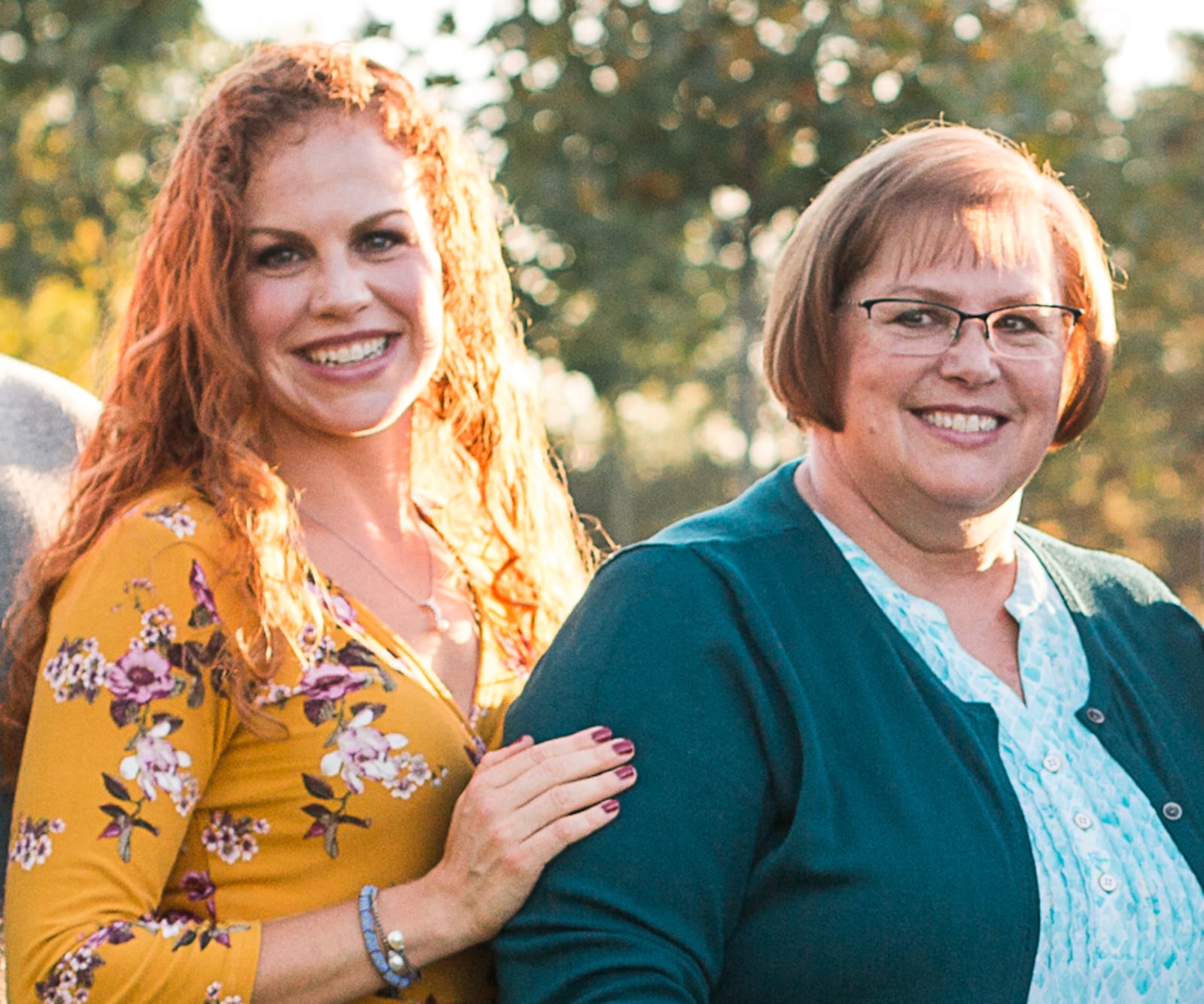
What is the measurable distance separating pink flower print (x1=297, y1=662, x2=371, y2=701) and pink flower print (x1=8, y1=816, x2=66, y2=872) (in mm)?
374

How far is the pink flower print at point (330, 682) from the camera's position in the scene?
6.91 ft

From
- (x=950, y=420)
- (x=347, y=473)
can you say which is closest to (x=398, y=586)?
(x=347, y=473)

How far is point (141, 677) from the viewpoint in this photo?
6.45 feet

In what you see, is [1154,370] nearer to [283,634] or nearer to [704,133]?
[704,133]

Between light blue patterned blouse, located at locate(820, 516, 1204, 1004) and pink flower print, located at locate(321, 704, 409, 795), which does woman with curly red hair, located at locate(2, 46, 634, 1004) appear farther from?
light blue patterned blouse, located at locate(820, 516, 1204, 1004)

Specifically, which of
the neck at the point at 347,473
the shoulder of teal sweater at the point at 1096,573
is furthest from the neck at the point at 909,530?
the neck at the point at 347,473

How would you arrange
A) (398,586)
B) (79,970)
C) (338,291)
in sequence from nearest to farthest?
(79,970) < (338,291) < (398,586)

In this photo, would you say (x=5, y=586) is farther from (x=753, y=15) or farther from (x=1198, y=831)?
(x=753, y=15)

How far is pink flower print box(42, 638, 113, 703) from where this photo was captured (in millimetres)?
1947

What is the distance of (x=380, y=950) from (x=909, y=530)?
3.21 feet

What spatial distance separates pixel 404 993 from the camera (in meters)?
2.08

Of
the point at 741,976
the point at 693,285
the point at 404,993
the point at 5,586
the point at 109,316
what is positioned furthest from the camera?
the point at 693,285

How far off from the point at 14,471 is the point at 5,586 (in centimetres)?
19

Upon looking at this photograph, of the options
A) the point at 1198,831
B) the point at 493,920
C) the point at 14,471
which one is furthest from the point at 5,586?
the point at 1198,831
